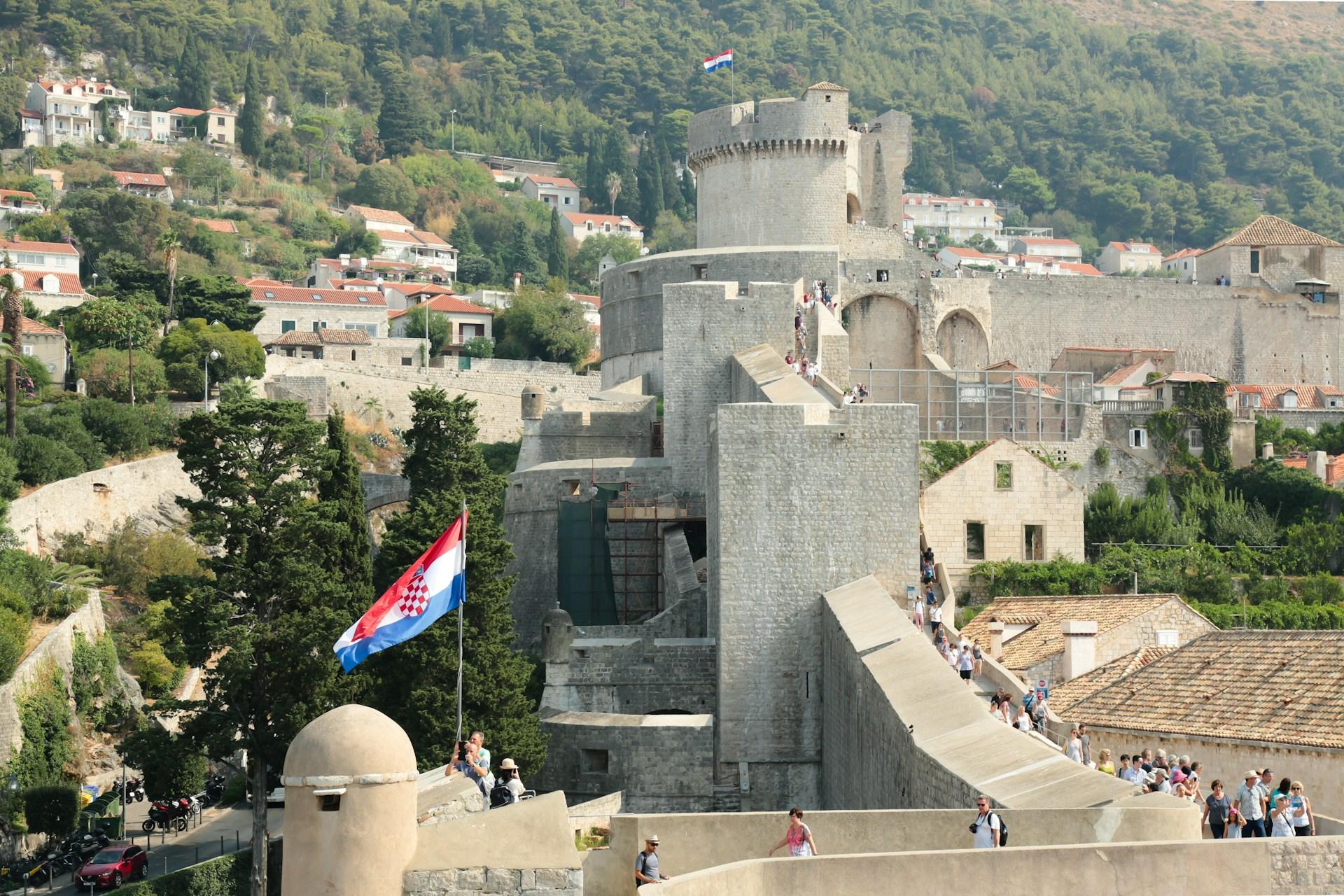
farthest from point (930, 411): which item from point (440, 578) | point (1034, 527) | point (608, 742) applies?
point (440, 578)

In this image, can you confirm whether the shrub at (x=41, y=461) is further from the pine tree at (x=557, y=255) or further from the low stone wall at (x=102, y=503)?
the pine tree at (x=557, y=255)

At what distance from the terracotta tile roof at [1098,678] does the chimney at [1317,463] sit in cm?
1601

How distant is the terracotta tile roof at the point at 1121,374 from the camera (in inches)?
2047

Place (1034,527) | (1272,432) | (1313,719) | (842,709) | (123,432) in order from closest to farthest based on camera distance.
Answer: (1313,719) < (842,709) < (1034,527) < (1272,432) < (123,432)

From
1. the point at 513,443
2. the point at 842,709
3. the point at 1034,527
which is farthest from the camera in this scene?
the point at 513,443

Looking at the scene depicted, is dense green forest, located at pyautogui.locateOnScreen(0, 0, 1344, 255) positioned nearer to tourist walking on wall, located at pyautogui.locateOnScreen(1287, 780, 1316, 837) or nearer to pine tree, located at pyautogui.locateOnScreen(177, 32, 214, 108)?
pine tree, located at pyautogui.locateOnScreen(177, 32, 214, 108)

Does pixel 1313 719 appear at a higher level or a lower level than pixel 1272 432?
lower

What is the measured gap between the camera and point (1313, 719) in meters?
24.1

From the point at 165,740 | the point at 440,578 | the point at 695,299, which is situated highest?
the point at 695,299

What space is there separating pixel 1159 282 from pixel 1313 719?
35.3 m

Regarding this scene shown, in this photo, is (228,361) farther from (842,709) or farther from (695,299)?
(842,709)

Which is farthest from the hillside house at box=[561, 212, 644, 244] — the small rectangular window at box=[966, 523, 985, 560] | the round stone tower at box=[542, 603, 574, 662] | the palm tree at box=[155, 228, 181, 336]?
the round stone tower at box=[542, 603, 574, 662]

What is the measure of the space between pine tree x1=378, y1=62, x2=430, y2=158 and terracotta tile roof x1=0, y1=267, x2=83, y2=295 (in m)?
67.2

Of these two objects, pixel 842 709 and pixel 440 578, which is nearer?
pixel 440 578
